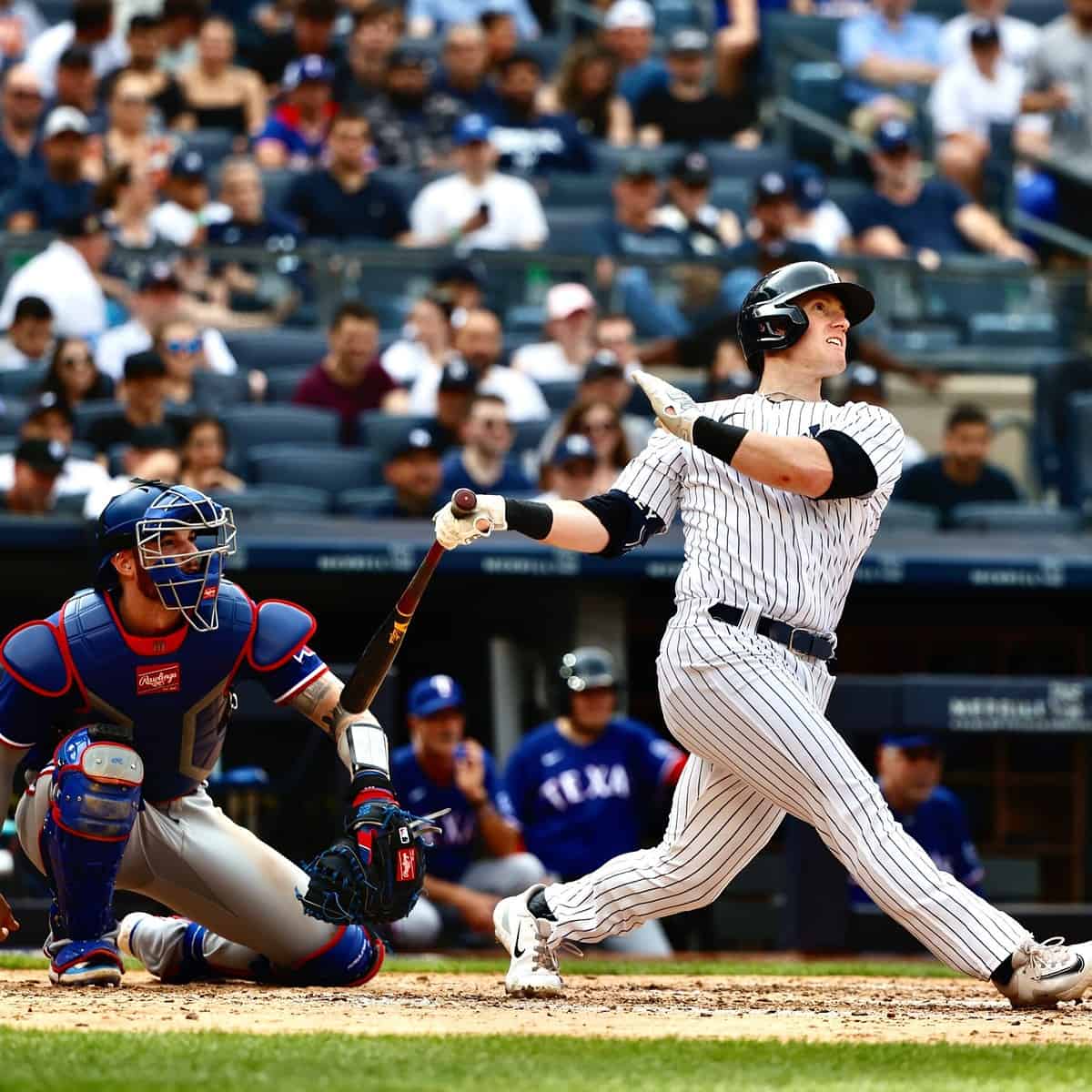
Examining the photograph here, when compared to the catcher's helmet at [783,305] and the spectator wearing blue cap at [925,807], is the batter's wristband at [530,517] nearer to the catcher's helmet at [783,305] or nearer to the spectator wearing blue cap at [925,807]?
the catcher's helmet at [783,305]

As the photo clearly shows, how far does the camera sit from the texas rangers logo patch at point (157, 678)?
4.60m

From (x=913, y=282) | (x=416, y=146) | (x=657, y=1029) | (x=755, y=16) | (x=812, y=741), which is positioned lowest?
(x=657, y=1029)

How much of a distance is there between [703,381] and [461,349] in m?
0.97

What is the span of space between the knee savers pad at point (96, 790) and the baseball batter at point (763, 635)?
82 cm

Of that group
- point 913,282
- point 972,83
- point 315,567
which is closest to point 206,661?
point 315,567

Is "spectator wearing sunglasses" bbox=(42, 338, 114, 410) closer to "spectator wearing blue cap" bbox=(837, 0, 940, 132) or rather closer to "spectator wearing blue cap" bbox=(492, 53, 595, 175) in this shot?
"spectator wearing blue cap" bbox=(492, 53, 595, 175)

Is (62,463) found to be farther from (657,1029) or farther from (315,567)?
(657,1029)

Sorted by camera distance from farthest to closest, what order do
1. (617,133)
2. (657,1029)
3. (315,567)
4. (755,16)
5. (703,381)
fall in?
(755,16)
(617,133)
(703,381)
(315,567)
(657,1029)

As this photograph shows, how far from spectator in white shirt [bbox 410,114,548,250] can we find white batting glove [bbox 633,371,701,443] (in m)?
5.38

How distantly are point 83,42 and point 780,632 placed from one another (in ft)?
24.2

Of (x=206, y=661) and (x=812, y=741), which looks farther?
(x=206, y=661)

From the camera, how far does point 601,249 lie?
1012 cm

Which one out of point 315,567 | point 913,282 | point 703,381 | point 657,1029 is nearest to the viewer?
point 657,1029

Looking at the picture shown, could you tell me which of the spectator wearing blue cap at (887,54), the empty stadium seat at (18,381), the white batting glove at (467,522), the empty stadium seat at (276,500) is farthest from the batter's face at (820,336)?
the spectator wearing blue cap at (887,54)
